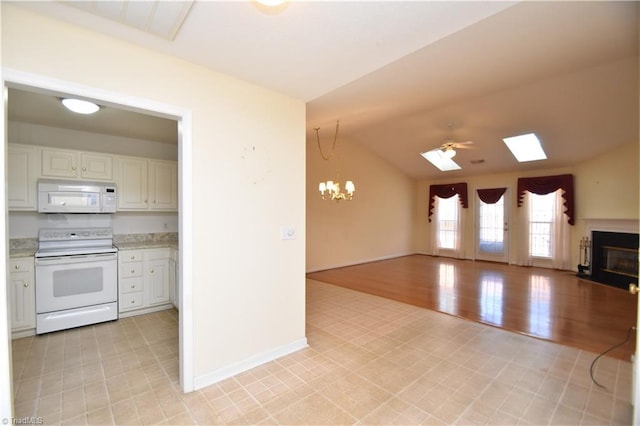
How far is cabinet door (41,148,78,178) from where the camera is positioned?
3361mm

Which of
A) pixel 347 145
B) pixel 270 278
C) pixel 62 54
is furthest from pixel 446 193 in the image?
pixel 62 54

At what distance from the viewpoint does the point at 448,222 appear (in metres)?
8.96

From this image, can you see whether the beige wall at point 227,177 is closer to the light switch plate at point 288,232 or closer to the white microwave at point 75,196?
the light switch plate at point 288,232

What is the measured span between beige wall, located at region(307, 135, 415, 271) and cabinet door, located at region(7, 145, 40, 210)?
177 inches

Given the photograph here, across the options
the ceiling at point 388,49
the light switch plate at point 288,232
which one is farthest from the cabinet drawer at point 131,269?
the light switch plate at point 288,232

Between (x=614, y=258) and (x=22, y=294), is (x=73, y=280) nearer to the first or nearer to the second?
(x=22, y=294)

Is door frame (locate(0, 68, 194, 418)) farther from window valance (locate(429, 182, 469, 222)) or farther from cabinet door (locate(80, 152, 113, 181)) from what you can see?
window valance (locate(429, 182, 469, 222))

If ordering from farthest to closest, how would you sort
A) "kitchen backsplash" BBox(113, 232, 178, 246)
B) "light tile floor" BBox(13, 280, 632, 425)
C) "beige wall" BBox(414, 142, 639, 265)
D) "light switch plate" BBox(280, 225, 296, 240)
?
"beige wall" BBox(414, 142, 639, 265) < "kitchen backsplash" BBox(113, 232, 178, 246) < "light switch plate" BBox(280, 225, 296, 240) < "light tile floor" BBox(13, 280, 632, 425)

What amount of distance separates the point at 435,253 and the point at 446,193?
1.94 metres

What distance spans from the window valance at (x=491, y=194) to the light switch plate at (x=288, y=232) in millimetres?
A: 7193

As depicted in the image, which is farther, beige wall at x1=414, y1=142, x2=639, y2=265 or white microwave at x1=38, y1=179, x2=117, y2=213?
beige wall at x1=414, y1=142, x2=639, y2=265

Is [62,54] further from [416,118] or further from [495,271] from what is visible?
[495,271]

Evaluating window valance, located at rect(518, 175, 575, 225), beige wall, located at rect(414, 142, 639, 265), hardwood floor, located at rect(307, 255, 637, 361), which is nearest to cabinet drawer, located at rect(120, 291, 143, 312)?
hardwood floor, located at rect(307, 255, 637, 361)

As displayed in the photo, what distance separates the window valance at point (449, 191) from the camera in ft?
27.7
